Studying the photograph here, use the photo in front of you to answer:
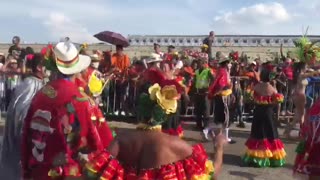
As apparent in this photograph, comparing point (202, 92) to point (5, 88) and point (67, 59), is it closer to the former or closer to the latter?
point (5, 88)

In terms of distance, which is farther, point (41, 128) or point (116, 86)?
point (116, 86)

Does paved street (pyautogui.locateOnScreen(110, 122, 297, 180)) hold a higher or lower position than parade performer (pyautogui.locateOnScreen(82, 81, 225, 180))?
lower

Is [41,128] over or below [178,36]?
below

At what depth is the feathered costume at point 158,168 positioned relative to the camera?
3.59 metres

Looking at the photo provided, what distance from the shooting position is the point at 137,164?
3627 millimetres

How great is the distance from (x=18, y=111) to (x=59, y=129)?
2.46 feet

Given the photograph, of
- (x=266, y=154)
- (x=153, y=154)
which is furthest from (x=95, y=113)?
(x=266, y=154)

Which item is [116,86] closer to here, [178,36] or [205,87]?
[205,87]

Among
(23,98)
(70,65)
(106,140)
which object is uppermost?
(70,65)

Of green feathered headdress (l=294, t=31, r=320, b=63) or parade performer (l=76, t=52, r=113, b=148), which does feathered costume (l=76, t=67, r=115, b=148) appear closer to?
parade performer (l=76, t=52, r=113, b=148)

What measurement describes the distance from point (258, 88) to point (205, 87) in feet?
12.3

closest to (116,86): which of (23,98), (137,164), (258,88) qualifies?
(258,88)

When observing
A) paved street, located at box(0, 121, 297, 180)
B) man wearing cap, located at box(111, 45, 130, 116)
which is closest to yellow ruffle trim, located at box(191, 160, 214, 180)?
paved street, located at box(0, 121, 297, 180)

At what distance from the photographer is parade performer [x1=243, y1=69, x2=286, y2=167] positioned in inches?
346
